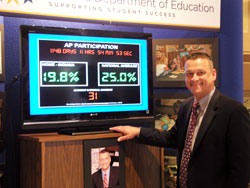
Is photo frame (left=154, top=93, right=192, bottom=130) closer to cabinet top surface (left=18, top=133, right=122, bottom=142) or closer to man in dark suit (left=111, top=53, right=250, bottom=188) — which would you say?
man in dark suit (left=111, top=53, right=250, bottom=188)

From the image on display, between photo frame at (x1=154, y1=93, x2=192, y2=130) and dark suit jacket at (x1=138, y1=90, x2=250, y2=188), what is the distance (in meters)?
0.78

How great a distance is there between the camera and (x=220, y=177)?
2086 millimetres

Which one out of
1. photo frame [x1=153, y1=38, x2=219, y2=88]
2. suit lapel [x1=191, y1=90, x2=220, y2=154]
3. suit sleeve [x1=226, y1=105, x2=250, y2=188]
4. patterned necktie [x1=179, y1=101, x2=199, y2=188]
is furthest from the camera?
photo frame [x1=153, y1=38, x2=219, y2=88]

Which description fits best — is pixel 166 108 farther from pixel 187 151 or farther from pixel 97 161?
pixel 97 161

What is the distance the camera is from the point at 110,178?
2277 millimetres

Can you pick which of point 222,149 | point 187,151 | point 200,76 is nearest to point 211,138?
point 222,149

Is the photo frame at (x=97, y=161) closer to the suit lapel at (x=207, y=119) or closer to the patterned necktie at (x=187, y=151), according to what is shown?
the patterned necktie at (x=187, y=151)

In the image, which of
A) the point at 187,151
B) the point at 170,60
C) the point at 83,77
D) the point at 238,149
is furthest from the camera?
the point at 170,60

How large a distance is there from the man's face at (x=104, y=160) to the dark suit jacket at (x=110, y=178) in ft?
0.12

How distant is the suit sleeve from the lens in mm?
2000

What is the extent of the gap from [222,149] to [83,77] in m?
1.12

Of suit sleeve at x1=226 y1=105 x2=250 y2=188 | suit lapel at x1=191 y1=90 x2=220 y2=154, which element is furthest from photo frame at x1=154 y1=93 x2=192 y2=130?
suit sleeve at x1=226 y1=105 x2=250 y2=188

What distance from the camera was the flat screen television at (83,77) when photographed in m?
2.23

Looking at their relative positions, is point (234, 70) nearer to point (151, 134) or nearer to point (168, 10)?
point (168, 10)
